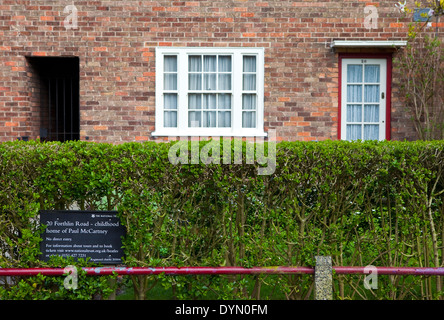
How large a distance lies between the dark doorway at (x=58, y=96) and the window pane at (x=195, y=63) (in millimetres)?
2568

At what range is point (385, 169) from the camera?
4.23 metres

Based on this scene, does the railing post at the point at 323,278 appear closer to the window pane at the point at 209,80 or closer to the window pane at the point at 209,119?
the window pane at the point at 209,119

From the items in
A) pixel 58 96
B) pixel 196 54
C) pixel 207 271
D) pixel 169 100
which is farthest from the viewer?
pixel 58 96

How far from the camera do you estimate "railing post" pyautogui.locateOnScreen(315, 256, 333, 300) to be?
13.6 feet

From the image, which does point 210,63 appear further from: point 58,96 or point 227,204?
point 227,204

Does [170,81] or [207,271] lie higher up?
[170,81]

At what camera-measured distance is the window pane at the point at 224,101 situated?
1026cm

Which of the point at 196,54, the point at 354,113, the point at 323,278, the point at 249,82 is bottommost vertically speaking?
the point at 323,278

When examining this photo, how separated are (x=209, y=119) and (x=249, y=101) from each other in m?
0.91

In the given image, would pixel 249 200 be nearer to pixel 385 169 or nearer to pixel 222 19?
pixel 385 169

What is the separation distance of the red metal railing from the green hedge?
0.08m

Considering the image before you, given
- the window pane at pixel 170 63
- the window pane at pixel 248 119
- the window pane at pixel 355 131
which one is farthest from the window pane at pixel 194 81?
the window pane at pixel 355 131

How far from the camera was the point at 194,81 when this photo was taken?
10.3 meters

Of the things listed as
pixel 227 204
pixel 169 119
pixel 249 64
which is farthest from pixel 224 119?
pixel 227 204
